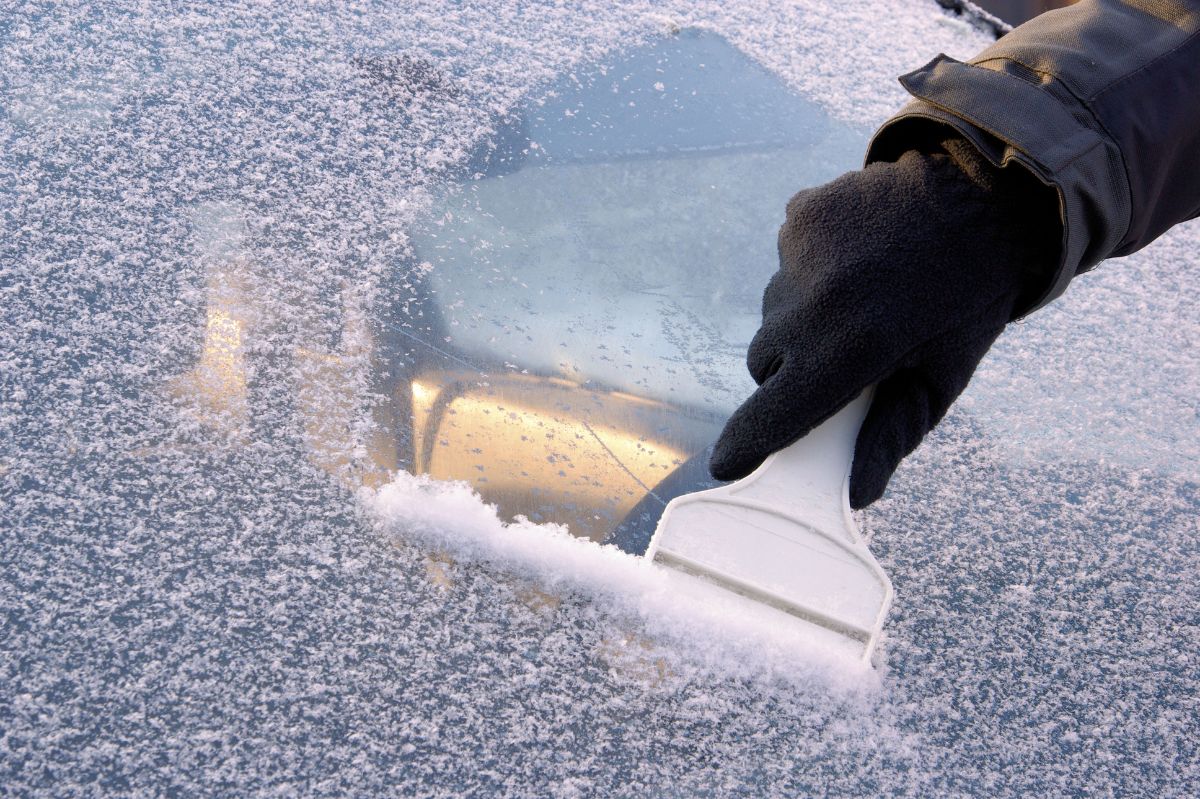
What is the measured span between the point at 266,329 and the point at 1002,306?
1.99 feet

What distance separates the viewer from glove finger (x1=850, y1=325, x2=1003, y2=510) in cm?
77

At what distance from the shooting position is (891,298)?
0.75 metres

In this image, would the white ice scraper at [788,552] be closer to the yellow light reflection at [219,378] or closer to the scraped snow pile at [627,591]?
the scraped snow pile at [627,591]

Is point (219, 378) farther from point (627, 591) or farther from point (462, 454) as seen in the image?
point (627, 591)

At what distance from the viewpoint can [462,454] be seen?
81 cm

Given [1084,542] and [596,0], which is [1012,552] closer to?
[1084,542]

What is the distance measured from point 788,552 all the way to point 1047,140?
14.7 inches

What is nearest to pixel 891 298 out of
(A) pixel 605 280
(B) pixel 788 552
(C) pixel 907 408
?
(C) pixel 907 408

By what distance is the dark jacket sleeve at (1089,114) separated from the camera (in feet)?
2.52

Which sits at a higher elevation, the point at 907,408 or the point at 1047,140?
the point at 1047,140

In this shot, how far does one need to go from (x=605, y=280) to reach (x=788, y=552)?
1.15ft

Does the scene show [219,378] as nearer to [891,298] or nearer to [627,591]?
[627,591]

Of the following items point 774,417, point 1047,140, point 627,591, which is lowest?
point 627,591

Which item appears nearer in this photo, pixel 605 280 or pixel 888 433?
pixel 888 433
